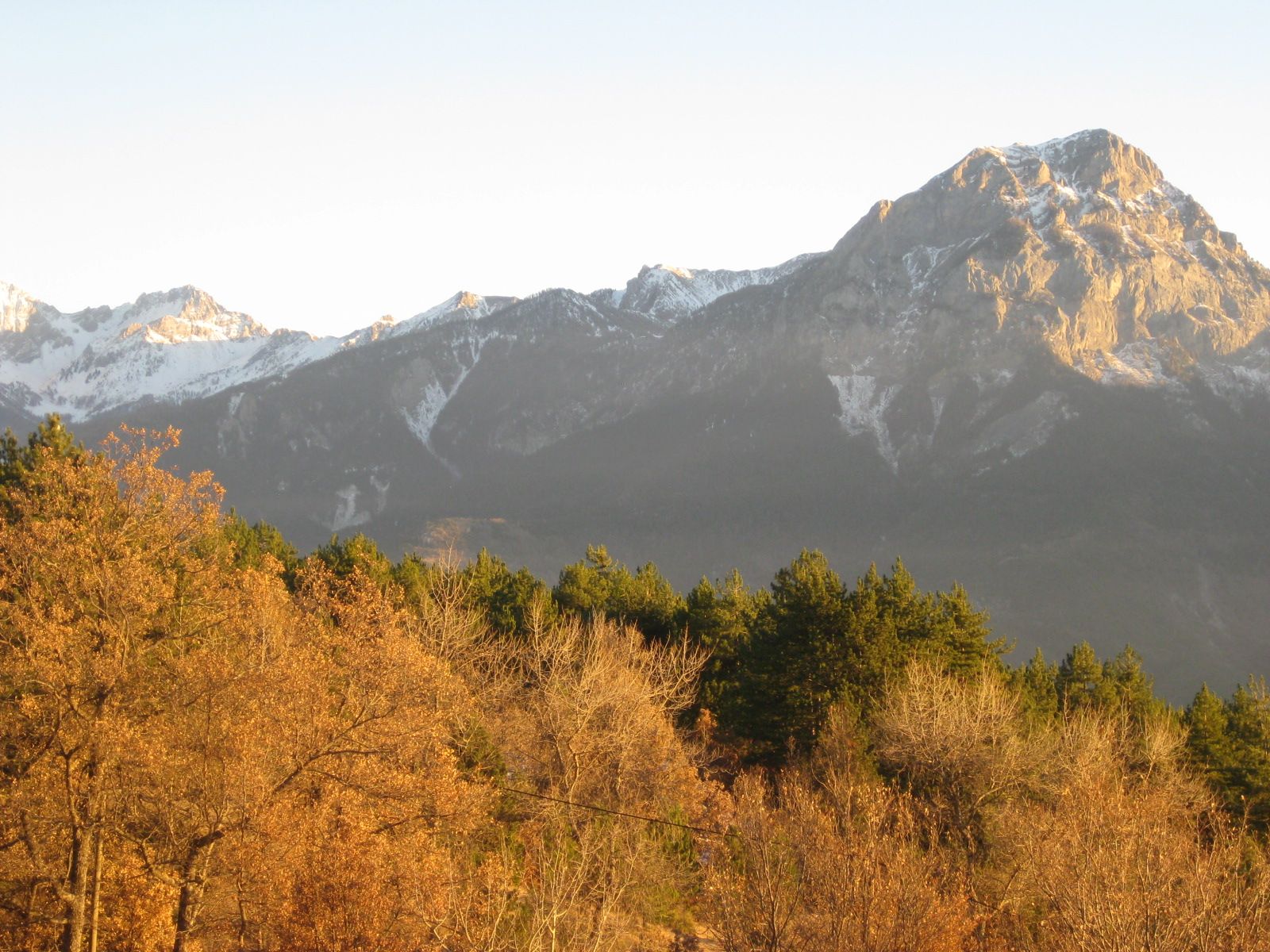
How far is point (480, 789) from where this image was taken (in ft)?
119

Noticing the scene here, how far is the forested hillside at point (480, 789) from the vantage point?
26.8 m

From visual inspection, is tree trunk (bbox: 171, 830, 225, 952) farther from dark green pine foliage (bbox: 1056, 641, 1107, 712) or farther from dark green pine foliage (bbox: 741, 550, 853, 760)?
dark green pine foliage (bbox: 1056, 641, 1107, 712)

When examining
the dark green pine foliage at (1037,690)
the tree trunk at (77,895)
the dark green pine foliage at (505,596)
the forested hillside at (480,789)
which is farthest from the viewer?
the dark green pine foliage at (505,596)

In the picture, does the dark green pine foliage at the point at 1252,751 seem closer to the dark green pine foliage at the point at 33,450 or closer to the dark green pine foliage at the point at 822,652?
the dark green pine foliage at the point at 822,652

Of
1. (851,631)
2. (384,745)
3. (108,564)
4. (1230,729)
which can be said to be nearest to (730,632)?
(851,631)

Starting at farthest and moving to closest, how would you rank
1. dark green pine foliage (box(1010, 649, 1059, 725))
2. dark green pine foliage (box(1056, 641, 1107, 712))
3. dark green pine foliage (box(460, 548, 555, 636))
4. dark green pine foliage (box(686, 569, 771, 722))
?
dark green pine foliage (box(460, 548, 555, 636)) < dark green pine foliage (box(1056, 641, 1107, 712)) < dark green pine foliage (box(686, 569, 771, 722)) < dark green pine foliage (box(1010, 649, 1059, 725))

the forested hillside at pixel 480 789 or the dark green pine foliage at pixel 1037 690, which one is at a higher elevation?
the forested hillside at pixel 480 789

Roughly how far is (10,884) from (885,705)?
36002mm

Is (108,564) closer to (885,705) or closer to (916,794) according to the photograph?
(916,794)

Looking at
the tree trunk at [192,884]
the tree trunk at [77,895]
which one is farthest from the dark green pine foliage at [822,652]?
the tree trunk at [77,895]

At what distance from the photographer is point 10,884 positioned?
28312mm

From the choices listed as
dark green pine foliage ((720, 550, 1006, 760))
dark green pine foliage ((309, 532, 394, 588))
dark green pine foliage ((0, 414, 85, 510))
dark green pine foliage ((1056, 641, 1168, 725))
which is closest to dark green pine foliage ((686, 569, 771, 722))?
dark green pine foliage ((720, 550, 1006, 760))

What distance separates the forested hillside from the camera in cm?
2677

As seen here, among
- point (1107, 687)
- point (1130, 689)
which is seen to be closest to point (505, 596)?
point (1107, 687)
